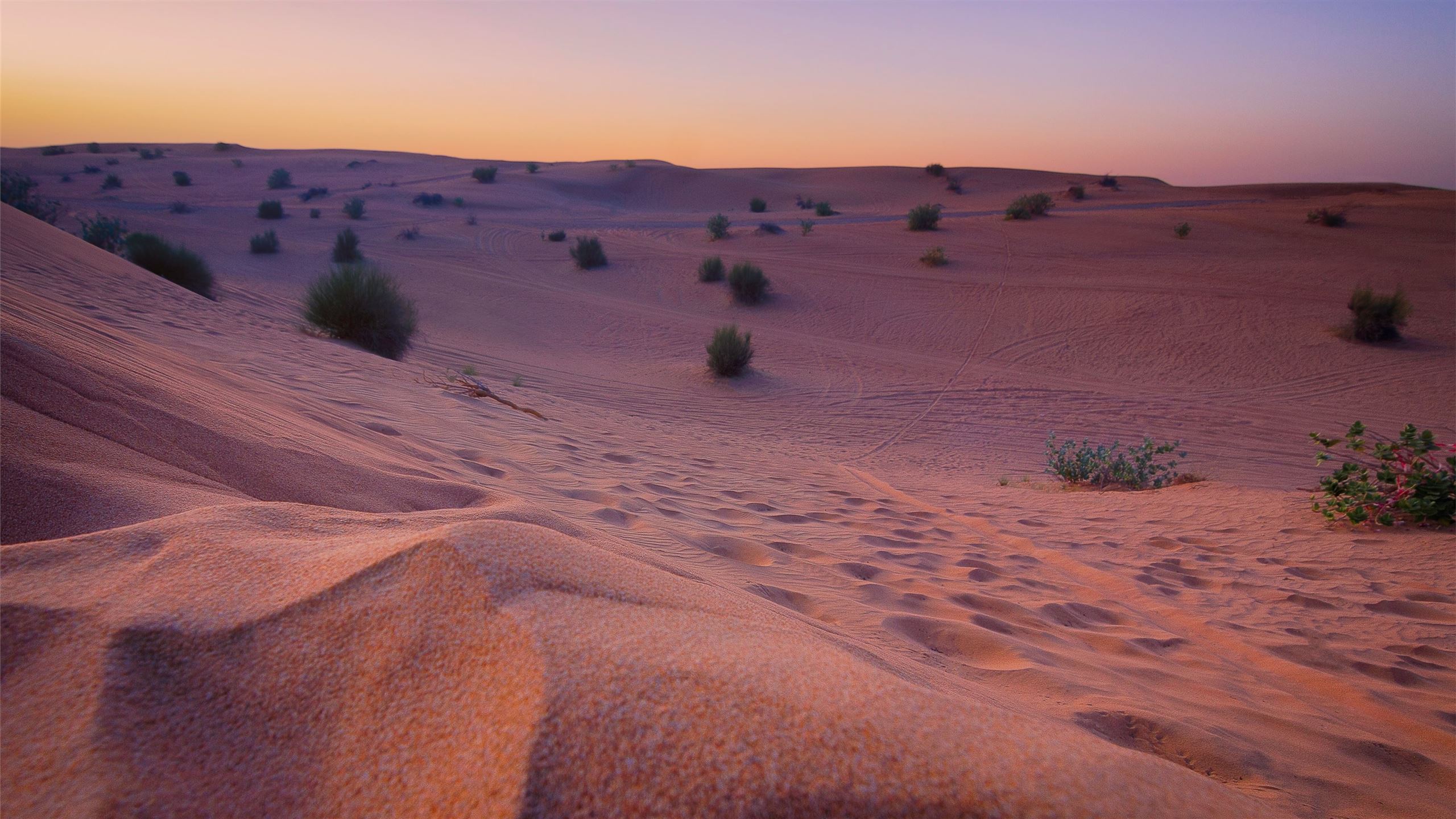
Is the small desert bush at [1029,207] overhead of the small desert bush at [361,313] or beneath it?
overhead

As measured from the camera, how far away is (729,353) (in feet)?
41.8

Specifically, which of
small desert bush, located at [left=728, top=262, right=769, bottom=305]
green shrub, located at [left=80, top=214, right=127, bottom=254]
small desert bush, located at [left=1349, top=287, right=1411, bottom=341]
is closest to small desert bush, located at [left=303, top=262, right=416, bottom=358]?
green shrub, located at [left=80, top=214, right=127, bottom=254]


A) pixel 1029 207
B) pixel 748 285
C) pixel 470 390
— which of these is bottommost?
pixel 470 390

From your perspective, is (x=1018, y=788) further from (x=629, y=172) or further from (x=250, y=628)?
(x=629, y=172)

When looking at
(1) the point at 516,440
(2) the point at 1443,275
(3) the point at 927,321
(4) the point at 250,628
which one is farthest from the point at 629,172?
(4) the point at 250,628

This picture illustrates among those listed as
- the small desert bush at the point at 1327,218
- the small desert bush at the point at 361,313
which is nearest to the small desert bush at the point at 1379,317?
the small desert bush at the point at 1327,218

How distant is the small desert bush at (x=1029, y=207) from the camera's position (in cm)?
2917

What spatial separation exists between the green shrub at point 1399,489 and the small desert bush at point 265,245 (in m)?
23.4

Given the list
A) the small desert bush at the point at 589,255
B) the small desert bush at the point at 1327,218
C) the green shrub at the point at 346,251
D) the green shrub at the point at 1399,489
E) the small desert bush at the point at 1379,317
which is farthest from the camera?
the small desert bush at the point at 1327,218

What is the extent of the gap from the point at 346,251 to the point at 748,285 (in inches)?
439

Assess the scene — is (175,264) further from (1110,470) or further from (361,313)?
(1110,470)

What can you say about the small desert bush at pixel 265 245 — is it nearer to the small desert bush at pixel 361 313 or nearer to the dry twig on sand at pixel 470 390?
the small desert bush at pixel 361 313

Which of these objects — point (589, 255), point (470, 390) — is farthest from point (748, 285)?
point (470, 390)

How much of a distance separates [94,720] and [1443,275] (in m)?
27.3
